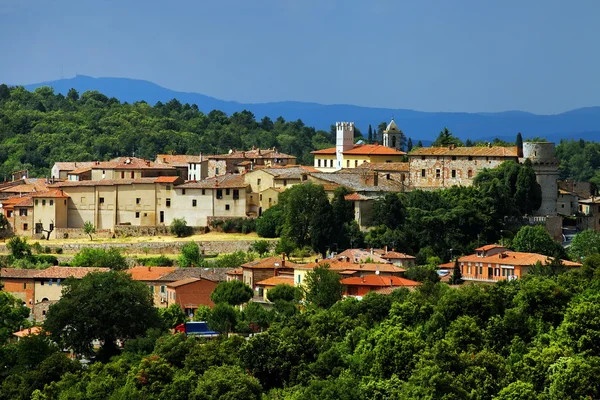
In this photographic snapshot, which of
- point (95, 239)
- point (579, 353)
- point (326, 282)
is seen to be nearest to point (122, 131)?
point (95, 239)

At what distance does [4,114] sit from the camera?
110 meters

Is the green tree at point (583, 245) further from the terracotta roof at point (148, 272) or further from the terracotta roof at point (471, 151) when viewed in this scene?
the terracotta roof at point (148, 272)

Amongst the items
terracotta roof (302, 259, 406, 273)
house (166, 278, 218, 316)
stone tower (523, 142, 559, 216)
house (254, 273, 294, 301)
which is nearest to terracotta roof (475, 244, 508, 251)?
terracotta roof (302, 259, 406, 273)

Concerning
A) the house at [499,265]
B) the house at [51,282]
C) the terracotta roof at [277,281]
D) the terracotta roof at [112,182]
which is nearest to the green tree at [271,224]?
the terracotta roof at [112,182]

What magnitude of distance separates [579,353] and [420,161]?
27.3m

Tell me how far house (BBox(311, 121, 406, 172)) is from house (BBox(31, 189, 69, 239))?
13845 millimetres

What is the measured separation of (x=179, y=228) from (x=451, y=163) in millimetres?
11701

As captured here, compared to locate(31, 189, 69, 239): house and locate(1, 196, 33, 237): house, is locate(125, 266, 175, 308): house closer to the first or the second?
locate(31, 189, 69, 239): house

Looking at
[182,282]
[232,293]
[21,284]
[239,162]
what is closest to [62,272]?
[21,284]

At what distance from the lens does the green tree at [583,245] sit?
53.7 meters

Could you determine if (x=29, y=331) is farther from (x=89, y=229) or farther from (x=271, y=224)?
(x=89, y=229)

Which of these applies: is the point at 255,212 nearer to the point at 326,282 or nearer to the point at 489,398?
the point at 326,282

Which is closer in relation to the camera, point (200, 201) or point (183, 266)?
point (183, 266)

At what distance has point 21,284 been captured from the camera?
53.4 meters
